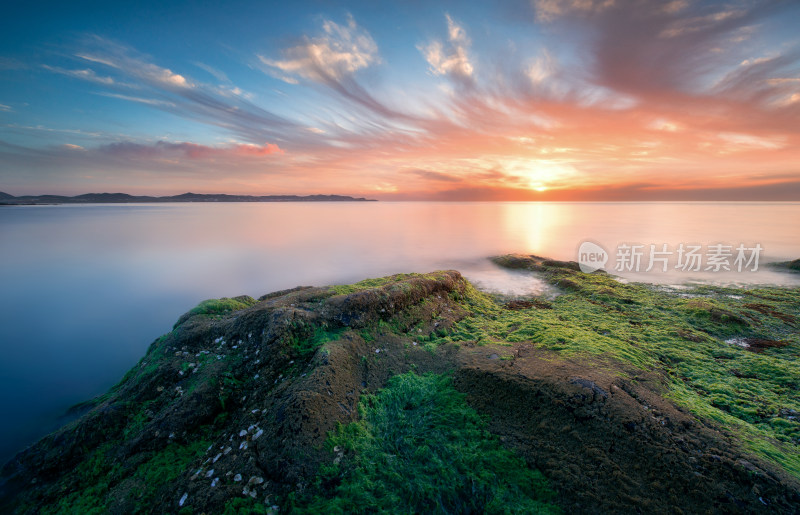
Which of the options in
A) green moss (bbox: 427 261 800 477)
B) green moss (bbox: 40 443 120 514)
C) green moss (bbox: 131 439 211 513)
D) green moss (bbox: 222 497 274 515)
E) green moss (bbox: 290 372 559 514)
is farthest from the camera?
green moss (bbox: 427 261 800 477)

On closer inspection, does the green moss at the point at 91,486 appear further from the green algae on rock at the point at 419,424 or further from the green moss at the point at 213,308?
the green moss at the point at 213,308

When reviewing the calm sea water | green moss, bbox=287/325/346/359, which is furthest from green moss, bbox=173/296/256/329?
green moss, bbox=287/325/346/359

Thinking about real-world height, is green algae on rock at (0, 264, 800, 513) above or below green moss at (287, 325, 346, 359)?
below

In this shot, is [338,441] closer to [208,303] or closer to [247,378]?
[247,378]

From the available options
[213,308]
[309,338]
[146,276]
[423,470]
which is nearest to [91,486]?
[309,338]

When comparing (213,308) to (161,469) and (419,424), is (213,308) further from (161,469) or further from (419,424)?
(419,424)

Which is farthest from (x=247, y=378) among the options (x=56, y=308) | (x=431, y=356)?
(x=56, y=308)

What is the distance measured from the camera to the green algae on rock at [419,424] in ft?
14.5

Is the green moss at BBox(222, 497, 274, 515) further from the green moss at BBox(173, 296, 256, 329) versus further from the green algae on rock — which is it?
the green moss at BBox(173, 296, 256, 329)

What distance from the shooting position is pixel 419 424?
18.9ft

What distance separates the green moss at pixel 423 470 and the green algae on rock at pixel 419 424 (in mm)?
23

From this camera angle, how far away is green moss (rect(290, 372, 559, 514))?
442 centimetres

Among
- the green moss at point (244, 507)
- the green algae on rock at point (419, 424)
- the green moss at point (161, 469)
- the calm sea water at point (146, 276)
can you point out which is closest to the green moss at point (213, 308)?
the green algae on rock at point (419, 424)

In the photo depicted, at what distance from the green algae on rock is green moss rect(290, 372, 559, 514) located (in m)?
0.02
